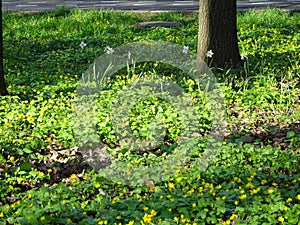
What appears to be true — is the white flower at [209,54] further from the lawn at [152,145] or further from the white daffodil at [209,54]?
the lawn at [152,145]

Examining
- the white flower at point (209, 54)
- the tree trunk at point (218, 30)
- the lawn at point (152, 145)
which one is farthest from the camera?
the tree trunk at point (218, 30)

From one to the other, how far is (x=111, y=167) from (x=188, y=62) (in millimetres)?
3225

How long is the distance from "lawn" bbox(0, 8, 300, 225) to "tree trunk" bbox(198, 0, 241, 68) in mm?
270

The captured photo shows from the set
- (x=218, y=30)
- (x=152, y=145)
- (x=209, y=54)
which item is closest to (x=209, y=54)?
(x=209, y=54)

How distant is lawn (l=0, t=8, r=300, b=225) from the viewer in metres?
4.53

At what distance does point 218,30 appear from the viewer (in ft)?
26.2

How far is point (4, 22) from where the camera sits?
1206 centimetres

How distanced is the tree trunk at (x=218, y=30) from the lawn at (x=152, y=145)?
0.88 ft

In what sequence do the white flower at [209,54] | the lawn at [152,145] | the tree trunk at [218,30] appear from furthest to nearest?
the tree trunk at [218,30] < the white flower at [209,54] < the lawn at [152,145]

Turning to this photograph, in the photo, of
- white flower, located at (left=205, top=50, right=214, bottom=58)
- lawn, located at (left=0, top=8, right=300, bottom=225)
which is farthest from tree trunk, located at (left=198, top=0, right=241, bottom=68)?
lawn, located at (left=0, top=8, right=300, bottom=225)

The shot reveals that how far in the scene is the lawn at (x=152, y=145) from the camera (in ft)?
14.9

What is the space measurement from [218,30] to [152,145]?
8.71 ft

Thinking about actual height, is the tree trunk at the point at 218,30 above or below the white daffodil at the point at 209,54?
above

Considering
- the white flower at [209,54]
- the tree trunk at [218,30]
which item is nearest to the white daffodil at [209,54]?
the white flower at [209,54]
